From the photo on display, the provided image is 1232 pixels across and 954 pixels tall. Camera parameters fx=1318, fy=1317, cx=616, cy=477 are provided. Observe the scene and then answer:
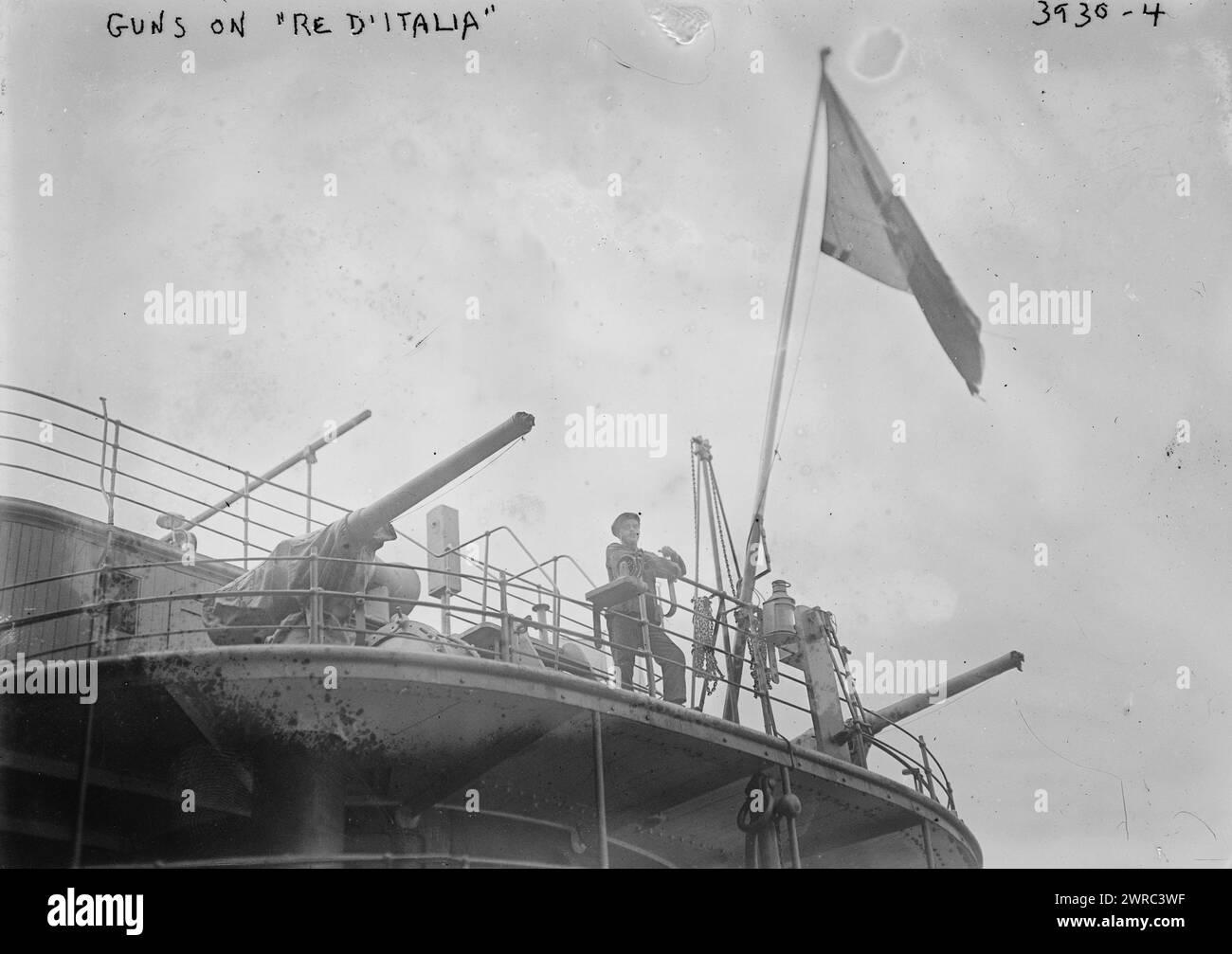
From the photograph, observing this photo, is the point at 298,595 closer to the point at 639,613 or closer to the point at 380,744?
the point at 380,744

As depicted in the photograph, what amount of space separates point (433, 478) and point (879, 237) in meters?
5.63

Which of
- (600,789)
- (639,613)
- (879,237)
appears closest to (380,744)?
(600,789)

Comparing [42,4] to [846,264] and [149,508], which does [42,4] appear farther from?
[846,264]

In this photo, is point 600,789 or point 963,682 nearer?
Result: point 600,789

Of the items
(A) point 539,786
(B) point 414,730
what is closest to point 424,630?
(B) point 414,730

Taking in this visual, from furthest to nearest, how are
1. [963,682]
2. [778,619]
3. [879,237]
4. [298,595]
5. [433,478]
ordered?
[963,682], [879,237], [778,619], [433,478], [298,595]

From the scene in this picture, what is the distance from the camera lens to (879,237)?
45.6ft

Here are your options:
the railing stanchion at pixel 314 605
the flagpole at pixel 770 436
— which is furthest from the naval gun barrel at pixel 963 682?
the railing stanchion at pixel 314 605

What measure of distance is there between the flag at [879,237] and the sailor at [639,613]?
144 inches

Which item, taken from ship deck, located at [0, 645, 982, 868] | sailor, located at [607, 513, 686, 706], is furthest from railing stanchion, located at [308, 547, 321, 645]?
sailor, located at [607, 513, 686, 706]

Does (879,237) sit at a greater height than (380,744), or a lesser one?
greater

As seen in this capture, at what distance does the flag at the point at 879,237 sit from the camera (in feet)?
44.3

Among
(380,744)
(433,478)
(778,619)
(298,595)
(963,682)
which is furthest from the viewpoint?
(963,682)
